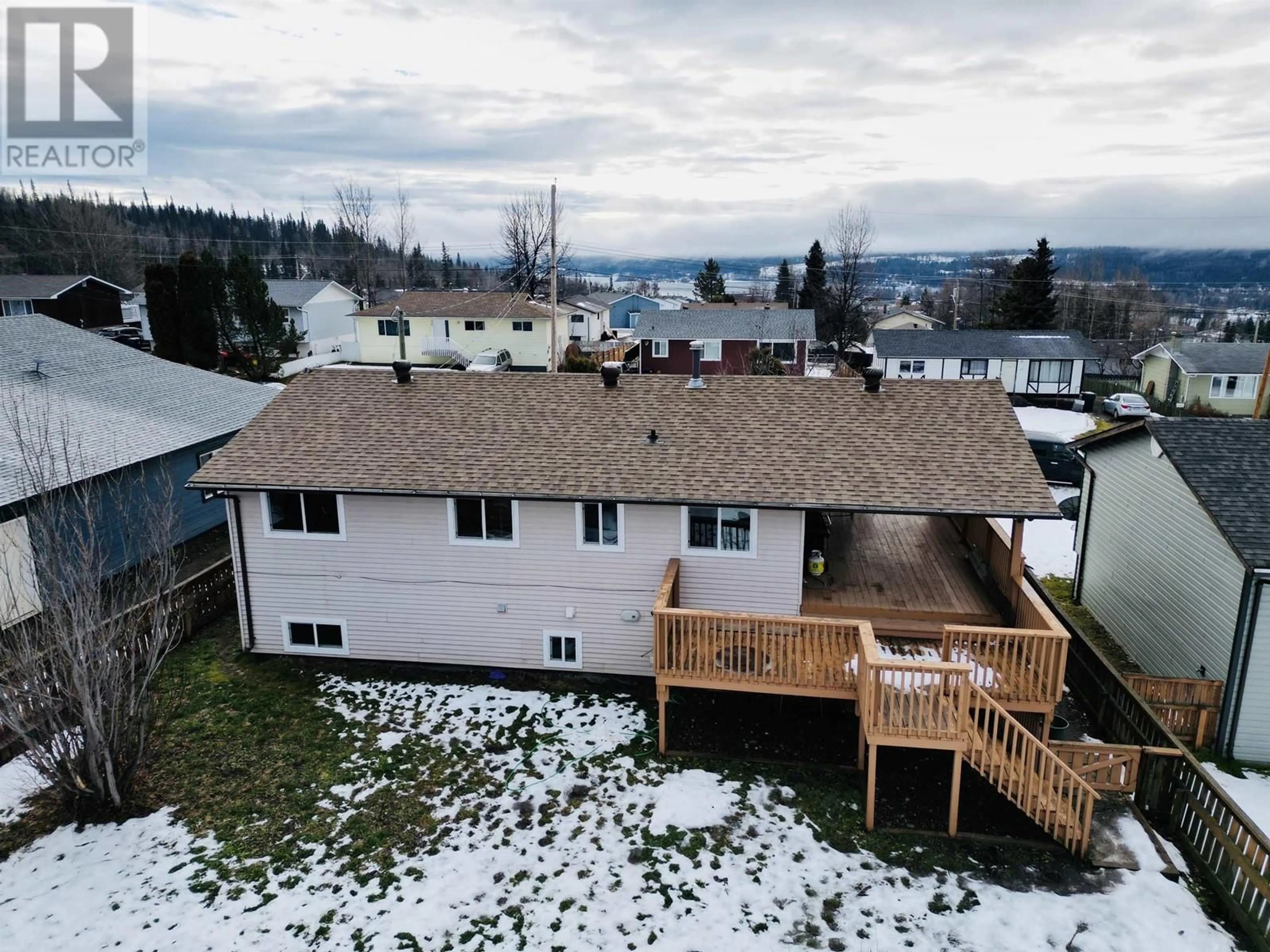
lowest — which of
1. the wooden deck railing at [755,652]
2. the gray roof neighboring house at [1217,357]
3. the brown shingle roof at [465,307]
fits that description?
the wooden deck railing at [755,652]

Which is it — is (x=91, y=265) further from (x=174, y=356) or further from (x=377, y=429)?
(x=377, y=429)

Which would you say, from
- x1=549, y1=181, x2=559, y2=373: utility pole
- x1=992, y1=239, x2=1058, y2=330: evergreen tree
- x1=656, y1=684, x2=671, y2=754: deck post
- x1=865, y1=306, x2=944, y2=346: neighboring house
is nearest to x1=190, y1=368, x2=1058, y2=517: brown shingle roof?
x1=656, y1=684, x2=671, y2=754: deck post

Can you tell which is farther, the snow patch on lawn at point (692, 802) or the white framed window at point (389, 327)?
the white framed window at point (389, 327)

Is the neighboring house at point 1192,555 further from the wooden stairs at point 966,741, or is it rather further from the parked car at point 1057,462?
the parked car at point 1057,462

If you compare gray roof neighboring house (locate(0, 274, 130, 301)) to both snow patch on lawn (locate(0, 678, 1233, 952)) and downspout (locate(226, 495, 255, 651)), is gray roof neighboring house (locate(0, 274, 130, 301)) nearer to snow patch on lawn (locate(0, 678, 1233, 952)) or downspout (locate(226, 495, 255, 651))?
downspout (locate(226, 495, 255, 651))

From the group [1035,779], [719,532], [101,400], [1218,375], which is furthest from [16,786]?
[1218,375]

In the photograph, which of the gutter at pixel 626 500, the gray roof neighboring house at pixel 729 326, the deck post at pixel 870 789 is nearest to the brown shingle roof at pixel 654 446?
the gutter at pixel 626 500
